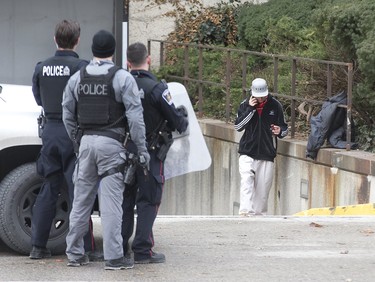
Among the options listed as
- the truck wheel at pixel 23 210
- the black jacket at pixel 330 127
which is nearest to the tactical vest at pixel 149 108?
the truck wheel at pixel 23 210

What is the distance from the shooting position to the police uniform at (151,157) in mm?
7629

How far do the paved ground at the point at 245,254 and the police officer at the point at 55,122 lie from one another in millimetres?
437

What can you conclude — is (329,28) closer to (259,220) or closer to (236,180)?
(236,180)

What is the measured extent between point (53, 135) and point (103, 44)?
2.51 feet

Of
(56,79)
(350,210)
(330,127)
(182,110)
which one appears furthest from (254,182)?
(56,79)

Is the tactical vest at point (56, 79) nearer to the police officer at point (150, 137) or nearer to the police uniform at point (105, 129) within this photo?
the police uniform at point (105, 129)

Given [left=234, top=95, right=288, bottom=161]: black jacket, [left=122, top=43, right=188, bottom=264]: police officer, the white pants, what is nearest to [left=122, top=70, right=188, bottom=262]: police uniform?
[left=122, top=43, right=188, bottom=264]: police officer

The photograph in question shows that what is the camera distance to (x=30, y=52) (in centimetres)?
1905

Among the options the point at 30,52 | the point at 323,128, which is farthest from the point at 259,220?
the point at 30,52

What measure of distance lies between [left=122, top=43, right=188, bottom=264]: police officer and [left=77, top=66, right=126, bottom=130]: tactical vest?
1.08 feet

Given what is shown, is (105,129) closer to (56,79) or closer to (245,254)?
(56,79)

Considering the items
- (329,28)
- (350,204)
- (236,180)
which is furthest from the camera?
(236,180)

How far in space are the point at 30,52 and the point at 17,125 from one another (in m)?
11.1

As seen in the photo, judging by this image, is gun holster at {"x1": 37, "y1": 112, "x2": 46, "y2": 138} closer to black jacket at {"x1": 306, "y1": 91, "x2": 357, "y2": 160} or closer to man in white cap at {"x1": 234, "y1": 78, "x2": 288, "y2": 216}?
man in white cap at {"x1": 234, "y1": 78, "x2": 288, "y2": 216}
